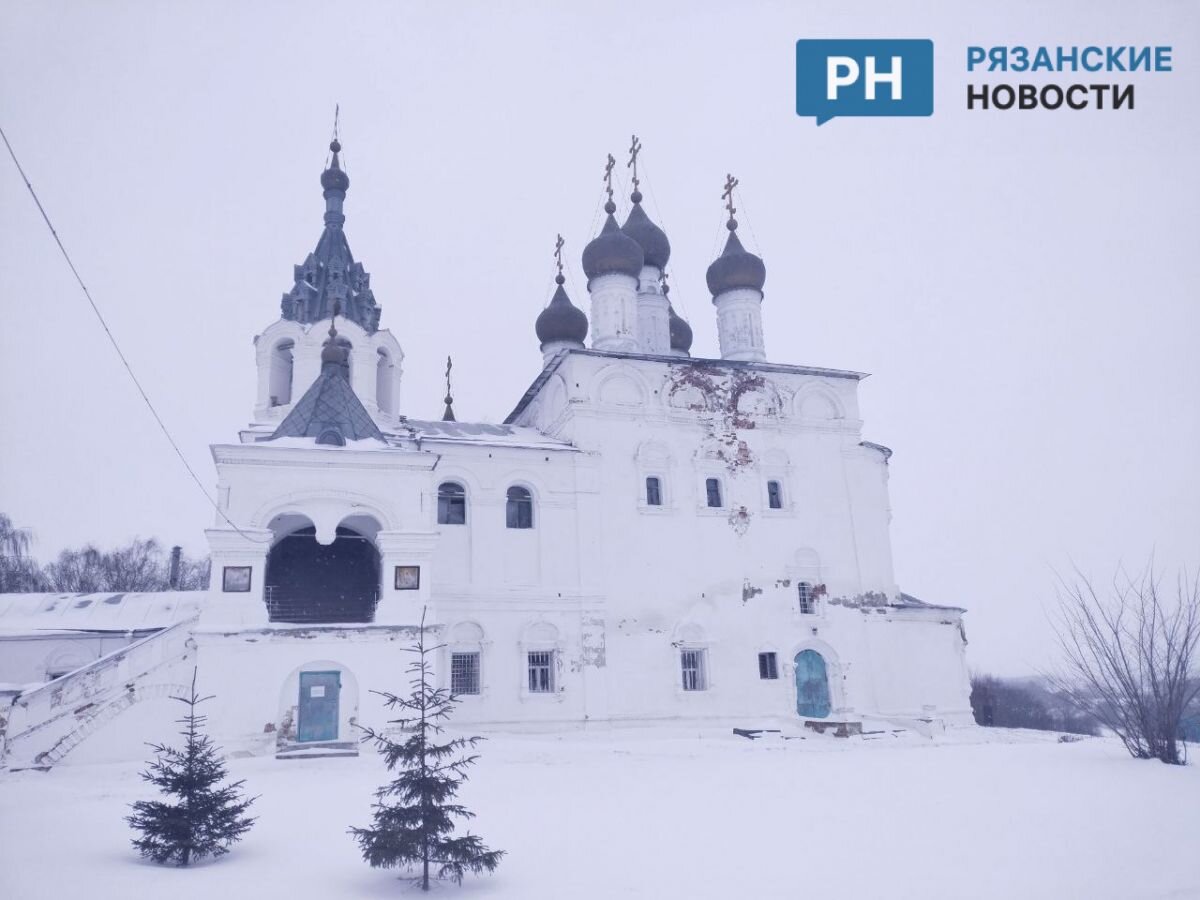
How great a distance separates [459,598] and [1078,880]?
13.1 metres

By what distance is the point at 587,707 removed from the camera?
18.0m

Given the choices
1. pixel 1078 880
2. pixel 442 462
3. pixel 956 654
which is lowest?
pixel 1078 880

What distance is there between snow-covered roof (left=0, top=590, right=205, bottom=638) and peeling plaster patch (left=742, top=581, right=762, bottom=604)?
13011mm

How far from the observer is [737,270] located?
2416cm

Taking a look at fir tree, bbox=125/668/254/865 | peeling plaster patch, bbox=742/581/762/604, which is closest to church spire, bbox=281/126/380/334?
peeling plaster patch, bbox=742/581/762/604

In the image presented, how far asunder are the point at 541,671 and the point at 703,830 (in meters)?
10.5

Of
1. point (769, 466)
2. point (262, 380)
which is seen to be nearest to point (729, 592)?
point (769, 466)

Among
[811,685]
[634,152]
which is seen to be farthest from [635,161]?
[811,685]

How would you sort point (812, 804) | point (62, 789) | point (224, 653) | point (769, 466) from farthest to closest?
point (769, 466), point (224, 653), point (62, 789), point (812, 804)

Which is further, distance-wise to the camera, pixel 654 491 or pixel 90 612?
pixel 90 612

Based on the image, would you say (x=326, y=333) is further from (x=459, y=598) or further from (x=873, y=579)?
(x=873, y=579)

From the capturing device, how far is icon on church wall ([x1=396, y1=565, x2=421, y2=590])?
15.2m

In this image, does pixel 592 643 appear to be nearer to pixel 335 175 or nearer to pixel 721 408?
pixel 721 408

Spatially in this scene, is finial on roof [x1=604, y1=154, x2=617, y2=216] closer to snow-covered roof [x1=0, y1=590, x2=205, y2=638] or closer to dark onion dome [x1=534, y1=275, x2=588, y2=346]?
dark onion dome [x1=534, y1=275, x2=588, y2=346]
